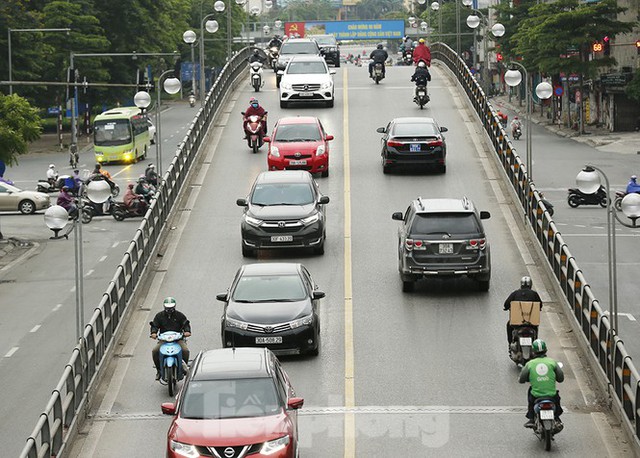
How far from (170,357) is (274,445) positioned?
5.55 meters

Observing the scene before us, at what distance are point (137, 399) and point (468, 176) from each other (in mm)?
19619

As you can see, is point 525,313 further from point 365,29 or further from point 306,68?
point 365,29

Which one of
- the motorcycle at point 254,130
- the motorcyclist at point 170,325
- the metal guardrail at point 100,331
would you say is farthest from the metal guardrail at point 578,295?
the metal guardrail at point 100,331

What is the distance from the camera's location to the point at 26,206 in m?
59.0

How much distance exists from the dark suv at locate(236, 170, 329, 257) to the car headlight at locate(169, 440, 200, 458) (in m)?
14.0

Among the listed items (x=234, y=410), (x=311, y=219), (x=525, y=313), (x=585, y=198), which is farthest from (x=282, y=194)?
(x=585, y=198)

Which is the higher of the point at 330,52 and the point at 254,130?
the point at 330,52

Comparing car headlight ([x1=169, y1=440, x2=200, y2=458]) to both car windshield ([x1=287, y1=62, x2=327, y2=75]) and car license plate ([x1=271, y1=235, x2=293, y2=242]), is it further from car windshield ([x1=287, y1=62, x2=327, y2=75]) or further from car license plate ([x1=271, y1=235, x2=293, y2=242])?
car windshield ([x1=287, y1=62, x2=327, y2=75])

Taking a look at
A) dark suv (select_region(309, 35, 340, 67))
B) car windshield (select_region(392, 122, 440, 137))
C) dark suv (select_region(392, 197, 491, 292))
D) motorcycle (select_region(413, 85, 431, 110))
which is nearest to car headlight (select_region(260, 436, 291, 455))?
dark suv (select_region(392, 197, 491, 292))

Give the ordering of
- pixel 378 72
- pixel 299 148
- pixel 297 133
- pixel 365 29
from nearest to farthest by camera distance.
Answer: pixel 299 148
pixel 297 133
pixel 378 72
pixel 365 29

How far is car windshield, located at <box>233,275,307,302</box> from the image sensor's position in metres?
Answer: 23.3

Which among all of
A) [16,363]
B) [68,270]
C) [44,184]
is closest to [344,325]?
[16,363]

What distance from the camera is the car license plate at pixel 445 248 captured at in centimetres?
2680

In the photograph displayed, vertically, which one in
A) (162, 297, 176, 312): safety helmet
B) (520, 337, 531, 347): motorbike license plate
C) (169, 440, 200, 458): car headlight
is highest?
(162, 297, 176, 312): safety helmet
